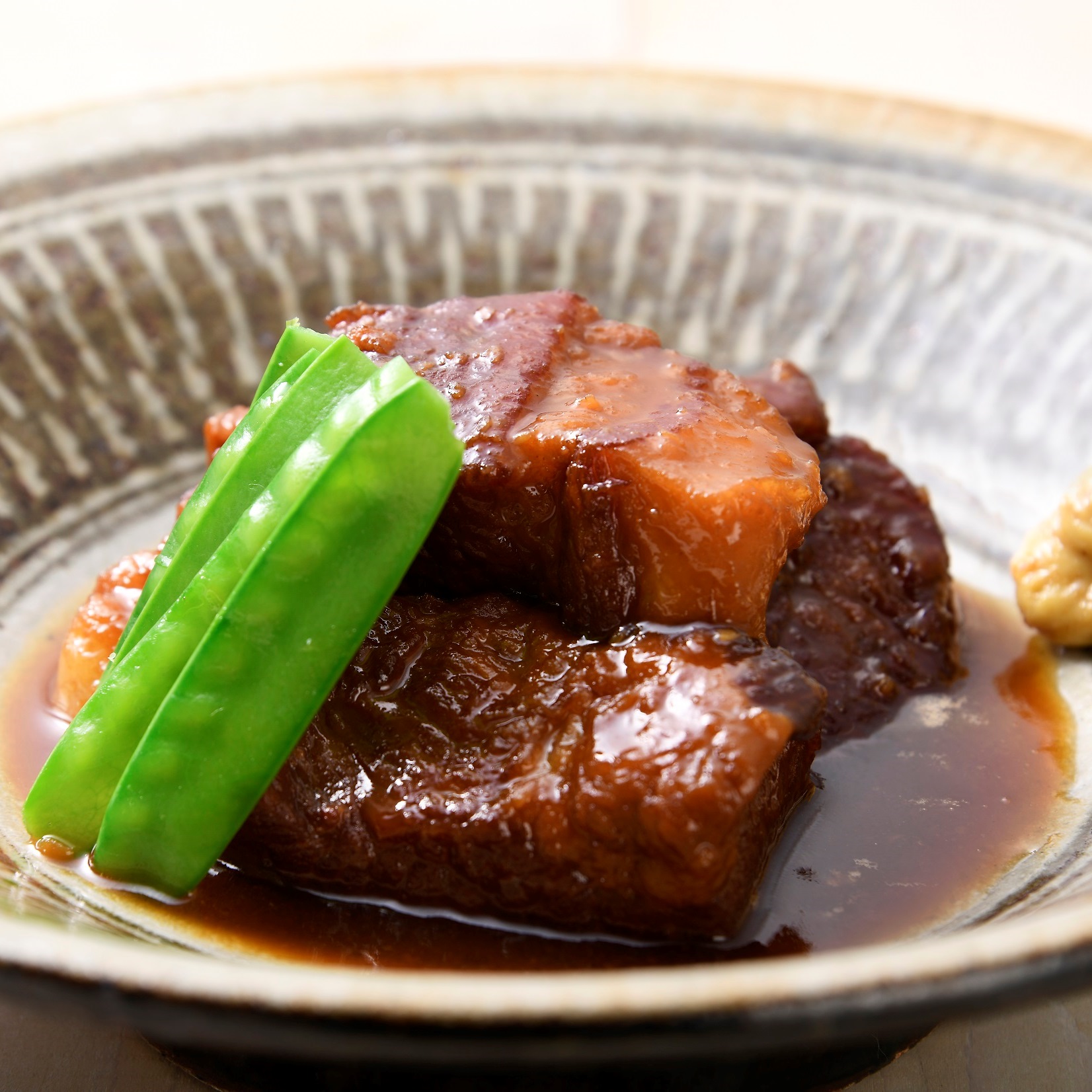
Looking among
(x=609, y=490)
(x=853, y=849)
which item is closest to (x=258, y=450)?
(x=609, y=490)

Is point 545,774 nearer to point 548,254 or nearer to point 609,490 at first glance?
point 609,490

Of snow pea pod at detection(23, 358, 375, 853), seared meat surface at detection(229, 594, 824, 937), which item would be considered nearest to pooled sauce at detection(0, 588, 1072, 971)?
seared meat surface at detection(229, 594, 824, 937)

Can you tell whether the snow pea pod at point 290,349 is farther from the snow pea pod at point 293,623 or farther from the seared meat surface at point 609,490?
the snow pea pod at point 293,623

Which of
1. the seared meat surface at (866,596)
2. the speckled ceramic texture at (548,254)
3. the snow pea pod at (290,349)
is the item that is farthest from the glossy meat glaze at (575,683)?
the speckled ceramic texture at (548,254)

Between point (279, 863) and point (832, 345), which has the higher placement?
point (279, 863)

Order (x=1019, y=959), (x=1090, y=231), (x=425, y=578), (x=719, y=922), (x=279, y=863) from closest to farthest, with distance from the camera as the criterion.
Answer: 1. (x=1019, y=959)
2. (x=719, y=922)
3. (x=279, y=863)
4. (x=425, y=578)
5. (x=1090, y=231)

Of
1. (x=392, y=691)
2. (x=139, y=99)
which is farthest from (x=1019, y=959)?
(x=139, y=99)

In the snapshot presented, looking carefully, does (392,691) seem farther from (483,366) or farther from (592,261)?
(592,261)
